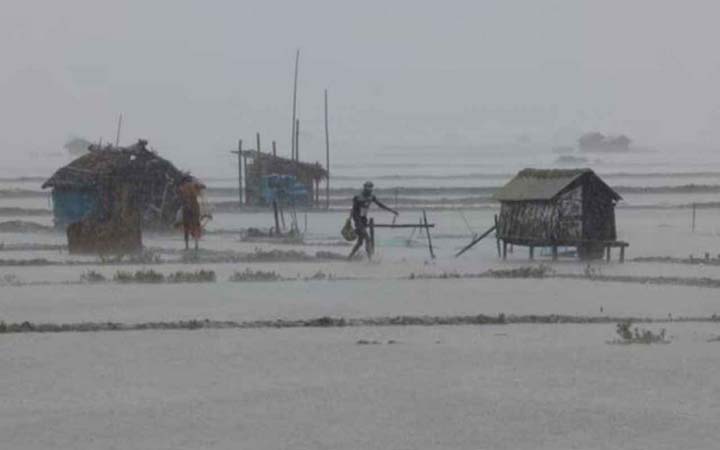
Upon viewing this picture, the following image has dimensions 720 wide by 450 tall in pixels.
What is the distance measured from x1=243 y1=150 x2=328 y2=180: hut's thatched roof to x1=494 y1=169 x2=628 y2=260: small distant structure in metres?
24.4

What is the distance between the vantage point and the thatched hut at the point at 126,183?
43.8 metres

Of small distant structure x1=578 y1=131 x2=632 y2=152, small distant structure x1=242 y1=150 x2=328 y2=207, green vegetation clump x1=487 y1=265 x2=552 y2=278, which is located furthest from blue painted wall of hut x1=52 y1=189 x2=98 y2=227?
small distant structure x1=578 y1=131 x2=632 y2=152

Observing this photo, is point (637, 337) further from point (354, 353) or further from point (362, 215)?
point (362, 215)

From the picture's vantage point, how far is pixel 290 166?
191 ft

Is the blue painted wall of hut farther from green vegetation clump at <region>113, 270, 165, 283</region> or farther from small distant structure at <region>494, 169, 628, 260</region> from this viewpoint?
green vegetation clump at <region>113, 270, 165, 283</region>

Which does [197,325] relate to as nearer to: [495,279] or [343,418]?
[343,418]

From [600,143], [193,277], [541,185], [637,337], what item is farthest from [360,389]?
[600,143]

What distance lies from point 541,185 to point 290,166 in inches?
1025

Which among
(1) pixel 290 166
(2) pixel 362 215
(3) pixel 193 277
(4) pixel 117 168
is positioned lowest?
(3) pixel 193 277

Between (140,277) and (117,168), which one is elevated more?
(117,168)

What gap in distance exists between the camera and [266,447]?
417 inches

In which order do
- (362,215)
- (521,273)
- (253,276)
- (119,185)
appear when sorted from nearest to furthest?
(253,276) < (521,273) < (362,215) < (119,185)

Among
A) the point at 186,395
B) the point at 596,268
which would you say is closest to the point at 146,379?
the point at 186,395

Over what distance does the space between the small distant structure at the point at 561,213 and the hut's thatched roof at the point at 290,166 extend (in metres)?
24.4
